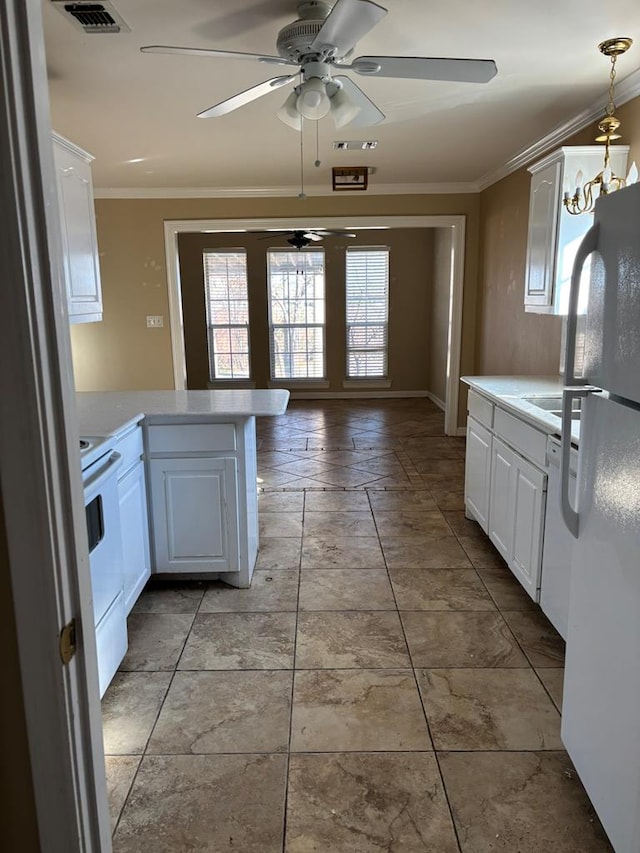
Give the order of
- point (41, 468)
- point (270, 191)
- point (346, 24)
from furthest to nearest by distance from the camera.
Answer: point (270, 191)
point (346, 24)
point (41, 468)

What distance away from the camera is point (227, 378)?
8945 mm

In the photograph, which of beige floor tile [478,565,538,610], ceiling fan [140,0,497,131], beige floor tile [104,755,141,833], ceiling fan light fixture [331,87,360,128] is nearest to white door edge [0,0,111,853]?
beige floor tile [104,755,141,833]

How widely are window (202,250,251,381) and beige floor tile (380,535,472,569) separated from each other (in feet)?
18.6

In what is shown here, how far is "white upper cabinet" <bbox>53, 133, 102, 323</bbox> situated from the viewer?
2650mm

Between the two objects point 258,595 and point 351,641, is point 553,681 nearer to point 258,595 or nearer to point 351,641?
point 351,641

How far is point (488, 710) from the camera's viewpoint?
83.4 inches

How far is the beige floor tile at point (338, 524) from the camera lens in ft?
12.4

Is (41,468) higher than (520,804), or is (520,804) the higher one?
(41,468)

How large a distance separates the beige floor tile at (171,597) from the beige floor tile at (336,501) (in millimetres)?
1282

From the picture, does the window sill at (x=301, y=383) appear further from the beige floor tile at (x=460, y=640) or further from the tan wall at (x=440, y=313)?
the beige floor tile at (x=460, y=640)

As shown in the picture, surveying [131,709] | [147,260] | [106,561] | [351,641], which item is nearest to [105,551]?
[106,561]

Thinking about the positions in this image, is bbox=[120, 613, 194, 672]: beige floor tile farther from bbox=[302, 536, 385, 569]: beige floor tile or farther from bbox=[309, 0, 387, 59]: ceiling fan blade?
bbox=[309, 0, 387, 59]: ceiling fan blade

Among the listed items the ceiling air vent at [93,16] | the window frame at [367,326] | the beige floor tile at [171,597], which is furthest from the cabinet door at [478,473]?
the window frame at [367,326]

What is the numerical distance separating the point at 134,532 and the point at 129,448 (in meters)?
0.38
